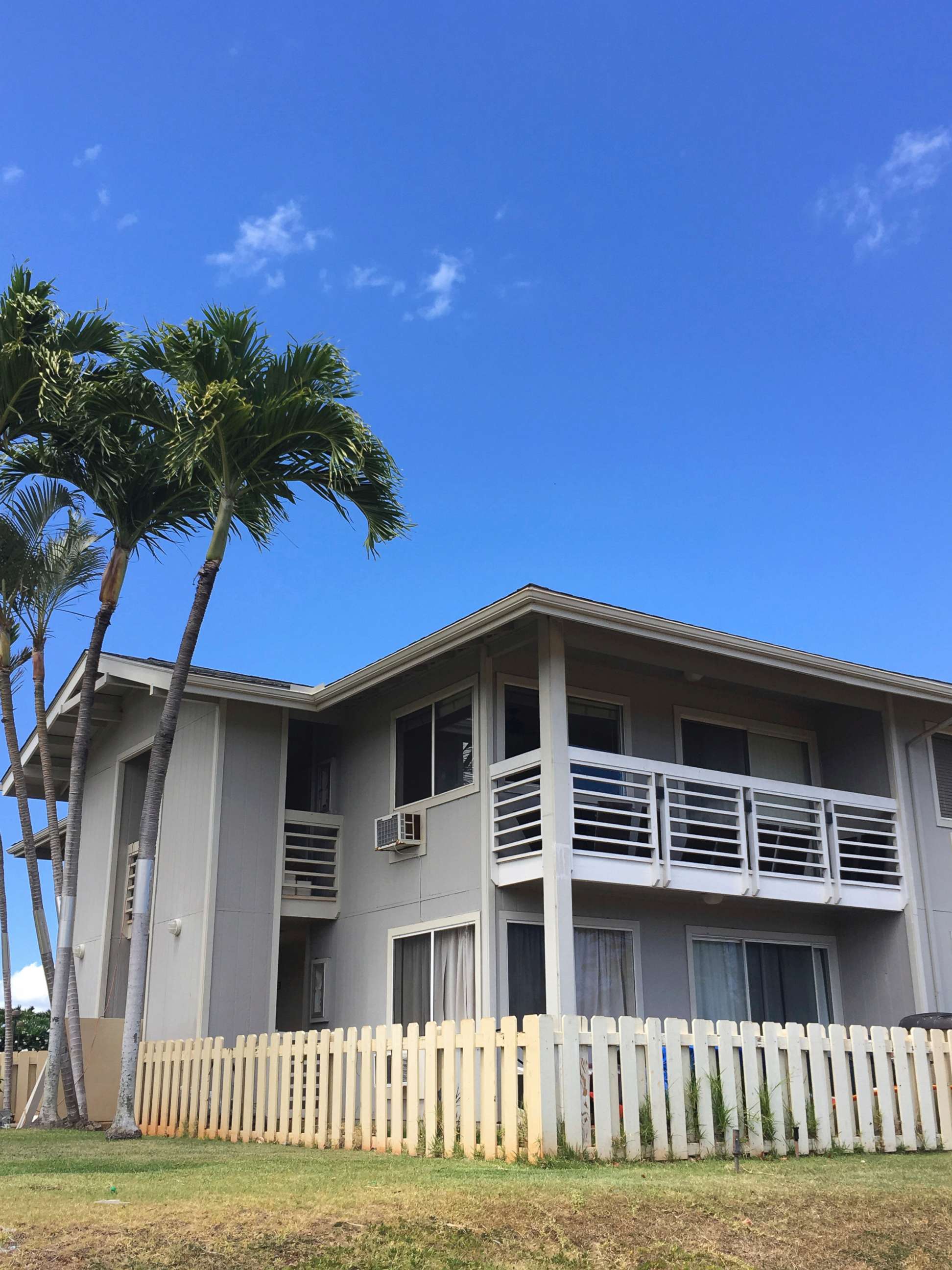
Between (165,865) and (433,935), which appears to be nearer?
(433,935)

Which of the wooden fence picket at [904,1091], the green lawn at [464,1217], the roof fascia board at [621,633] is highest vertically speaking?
the roof fascia board at [621,633]

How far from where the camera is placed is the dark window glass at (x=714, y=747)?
16734mm

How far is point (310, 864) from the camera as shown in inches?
688

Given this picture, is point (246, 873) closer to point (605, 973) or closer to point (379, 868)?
point (379, 868)

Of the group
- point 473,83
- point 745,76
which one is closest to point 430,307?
point 473,83

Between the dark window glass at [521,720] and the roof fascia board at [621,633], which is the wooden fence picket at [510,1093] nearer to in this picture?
the roof fascia board at [621,633]

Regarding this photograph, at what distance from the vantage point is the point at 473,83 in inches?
1167

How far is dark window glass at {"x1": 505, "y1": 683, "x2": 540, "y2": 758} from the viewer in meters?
14.9

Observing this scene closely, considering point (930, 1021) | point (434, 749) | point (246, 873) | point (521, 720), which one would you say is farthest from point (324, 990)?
point (930, 1021)

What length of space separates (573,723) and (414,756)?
2.16 metres

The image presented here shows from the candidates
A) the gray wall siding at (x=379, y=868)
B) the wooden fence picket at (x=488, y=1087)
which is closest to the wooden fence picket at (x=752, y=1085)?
the wooden fence picket at (x=488, y=1087)

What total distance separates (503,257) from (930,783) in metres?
25.8

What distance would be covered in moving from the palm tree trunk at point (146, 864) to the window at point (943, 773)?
33.6 ft

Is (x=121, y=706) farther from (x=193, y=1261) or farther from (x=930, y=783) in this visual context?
(x=193, y=1261)
